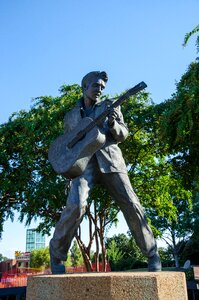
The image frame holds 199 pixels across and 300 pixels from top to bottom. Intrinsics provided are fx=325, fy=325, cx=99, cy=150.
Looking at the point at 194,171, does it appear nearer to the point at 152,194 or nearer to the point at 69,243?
the point at 152,194

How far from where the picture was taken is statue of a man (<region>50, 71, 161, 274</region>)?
3430 mm

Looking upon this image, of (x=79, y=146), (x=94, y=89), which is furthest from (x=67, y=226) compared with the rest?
(x=94, y=89)

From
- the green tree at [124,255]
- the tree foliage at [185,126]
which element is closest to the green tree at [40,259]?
the green tree at [124,255]

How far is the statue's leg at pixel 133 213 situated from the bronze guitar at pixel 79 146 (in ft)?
1.11

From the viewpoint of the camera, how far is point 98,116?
385 cm

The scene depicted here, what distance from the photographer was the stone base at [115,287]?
2.63 metres

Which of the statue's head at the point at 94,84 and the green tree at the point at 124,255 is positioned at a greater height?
the statue's head at the point at 94,84

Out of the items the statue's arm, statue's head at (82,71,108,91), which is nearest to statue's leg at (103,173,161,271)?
the statue's arm

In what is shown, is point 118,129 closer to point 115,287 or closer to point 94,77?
Result: point 94,77

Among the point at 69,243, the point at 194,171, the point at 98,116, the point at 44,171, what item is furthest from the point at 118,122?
the point at 44,171

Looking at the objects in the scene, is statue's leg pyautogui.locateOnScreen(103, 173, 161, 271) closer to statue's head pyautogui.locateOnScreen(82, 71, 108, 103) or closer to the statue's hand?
the statue's hand

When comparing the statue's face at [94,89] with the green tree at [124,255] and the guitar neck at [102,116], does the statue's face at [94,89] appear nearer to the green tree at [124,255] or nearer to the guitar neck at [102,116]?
the guitar neck at [102,116]

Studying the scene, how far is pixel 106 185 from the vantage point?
378 centimetres

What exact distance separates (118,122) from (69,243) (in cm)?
152
